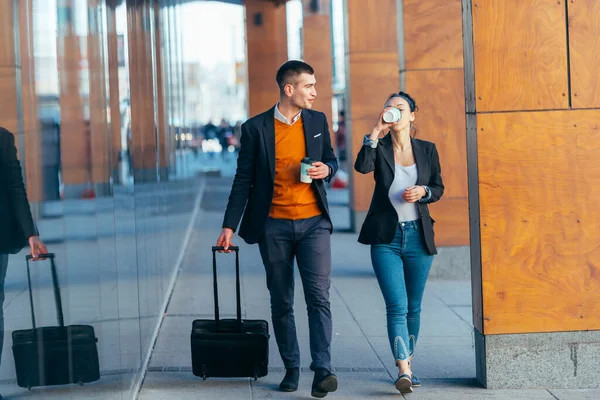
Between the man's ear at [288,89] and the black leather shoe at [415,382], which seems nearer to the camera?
the man's ear at [288,89]

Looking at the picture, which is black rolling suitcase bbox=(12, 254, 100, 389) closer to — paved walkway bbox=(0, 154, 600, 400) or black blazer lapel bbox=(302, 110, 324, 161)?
paved walkway bbox=(0, 154, 600, 400)

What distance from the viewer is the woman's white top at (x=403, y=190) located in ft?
20.7

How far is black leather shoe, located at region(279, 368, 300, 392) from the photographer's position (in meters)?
6.32

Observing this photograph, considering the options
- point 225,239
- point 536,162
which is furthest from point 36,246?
point 536,162

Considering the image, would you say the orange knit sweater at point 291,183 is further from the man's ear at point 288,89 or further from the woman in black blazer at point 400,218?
the woman in black blazer at point 400,218

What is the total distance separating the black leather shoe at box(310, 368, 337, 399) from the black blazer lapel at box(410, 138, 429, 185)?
1239 mm

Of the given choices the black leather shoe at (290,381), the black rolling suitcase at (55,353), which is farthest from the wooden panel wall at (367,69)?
the black rolling suitcase at (55,353)

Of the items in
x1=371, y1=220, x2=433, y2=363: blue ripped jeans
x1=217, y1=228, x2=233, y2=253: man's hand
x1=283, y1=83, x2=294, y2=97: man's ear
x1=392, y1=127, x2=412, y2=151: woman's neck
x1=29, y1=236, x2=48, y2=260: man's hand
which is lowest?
x1=371, y1=220, x2=433, y2=363: blue ripped jeans

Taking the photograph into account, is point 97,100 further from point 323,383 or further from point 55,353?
point 323,383

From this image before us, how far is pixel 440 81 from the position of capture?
11.6 metres

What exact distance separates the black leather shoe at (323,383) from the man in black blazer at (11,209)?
323 cm

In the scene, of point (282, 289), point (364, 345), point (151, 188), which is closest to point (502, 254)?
point (282, 289)

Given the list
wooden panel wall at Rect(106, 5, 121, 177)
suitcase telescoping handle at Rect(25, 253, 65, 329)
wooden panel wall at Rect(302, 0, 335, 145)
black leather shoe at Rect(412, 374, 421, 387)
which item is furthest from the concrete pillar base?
wooden panel wall at Rect(302, 0, 335, 145)

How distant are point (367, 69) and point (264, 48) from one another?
46.7 ft
